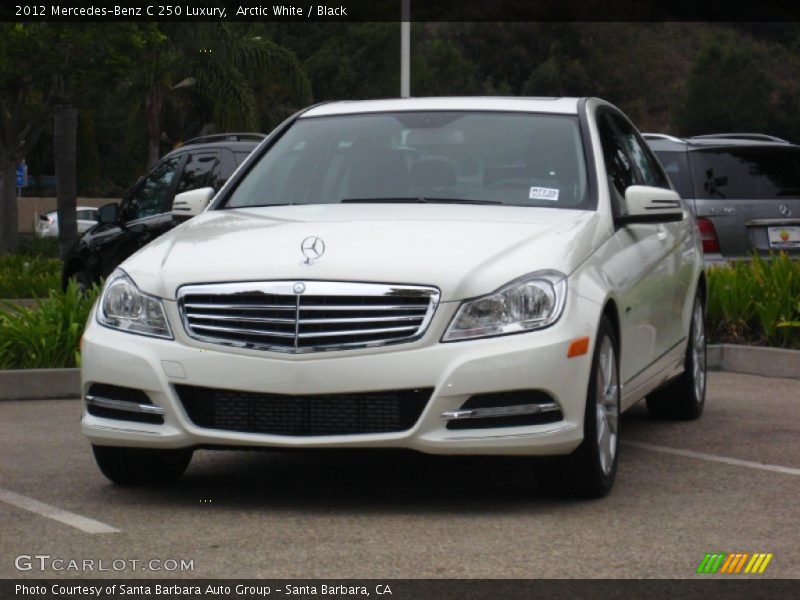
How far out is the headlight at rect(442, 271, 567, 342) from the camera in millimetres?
6344

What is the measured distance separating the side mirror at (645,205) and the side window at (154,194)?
7.67 meters

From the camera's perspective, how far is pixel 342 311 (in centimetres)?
639

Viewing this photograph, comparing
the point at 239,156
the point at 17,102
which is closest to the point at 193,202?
the point at 239,156

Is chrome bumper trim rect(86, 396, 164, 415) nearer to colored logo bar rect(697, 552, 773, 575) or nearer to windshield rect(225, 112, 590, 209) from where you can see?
windshield rect(225, 112, 590, 209)

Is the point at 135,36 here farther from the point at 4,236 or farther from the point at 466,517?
the point at 466,517

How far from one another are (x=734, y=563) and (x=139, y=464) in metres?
2.64

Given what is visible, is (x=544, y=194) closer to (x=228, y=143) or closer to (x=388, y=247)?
(x=388, y=247)

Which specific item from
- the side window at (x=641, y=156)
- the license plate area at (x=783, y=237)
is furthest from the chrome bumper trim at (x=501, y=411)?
the license plate area at (x=783, y=237)

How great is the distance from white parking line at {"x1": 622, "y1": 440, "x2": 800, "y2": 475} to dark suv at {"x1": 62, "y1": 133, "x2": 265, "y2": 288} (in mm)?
6679

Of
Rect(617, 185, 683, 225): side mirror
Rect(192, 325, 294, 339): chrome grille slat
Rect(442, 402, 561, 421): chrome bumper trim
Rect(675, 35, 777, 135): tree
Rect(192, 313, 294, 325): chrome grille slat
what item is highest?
Rect(617, 185, 683, 225): side mirror

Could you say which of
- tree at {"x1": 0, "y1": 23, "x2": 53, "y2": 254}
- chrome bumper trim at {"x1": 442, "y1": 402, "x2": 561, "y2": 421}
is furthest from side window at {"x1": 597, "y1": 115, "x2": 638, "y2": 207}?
tree at {"x1": 0, "y1": 23, "x2": 53, "y2": 254}

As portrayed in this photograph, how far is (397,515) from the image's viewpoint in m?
6.50
